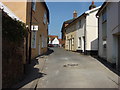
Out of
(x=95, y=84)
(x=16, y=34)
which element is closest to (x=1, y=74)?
(x=16, y=34)

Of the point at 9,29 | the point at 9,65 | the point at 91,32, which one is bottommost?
the point at 9,65

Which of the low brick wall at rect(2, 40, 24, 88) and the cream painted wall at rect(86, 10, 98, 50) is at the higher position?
the cream painted wall at rect(86, 10, 98, 50)

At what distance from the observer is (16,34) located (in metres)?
5.84

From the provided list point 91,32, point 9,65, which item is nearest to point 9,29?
point 9,65

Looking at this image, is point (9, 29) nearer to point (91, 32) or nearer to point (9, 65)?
point (9, 65)

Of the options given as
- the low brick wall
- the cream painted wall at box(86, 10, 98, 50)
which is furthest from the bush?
the cream painted wall at box(86, 10, 98, 50)

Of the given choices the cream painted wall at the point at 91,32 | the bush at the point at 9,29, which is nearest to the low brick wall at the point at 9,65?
the bush at the point at 9,29

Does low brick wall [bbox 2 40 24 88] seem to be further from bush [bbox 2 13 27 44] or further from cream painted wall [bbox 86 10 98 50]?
cream painted wall [bbox 86 10 98 50]

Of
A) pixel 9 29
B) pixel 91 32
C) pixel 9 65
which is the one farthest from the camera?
pixel 91 32

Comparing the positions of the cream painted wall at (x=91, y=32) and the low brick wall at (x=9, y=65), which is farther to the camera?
the cream painted wall at (x=91, y=32)

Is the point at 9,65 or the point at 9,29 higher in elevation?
the point at 9,29

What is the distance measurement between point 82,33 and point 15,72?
52.5ft

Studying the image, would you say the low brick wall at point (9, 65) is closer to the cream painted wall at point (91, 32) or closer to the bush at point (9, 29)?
the bush at point (9, 29)

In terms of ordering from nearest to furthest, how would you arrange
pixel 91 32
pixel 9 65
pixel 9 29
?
1. pixel 9 29
2. pixel 9 65
3. pixel 91 32
